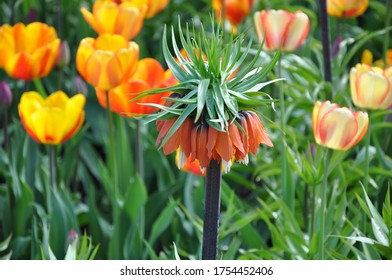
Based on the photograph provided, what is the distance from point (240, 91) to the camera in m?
1.11

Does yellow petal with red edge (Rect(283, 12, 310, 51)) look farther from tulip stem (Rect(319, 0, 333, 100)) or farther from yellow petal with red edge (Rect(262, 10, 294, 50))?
tulip stem (Rect(319, 0, 333, 100))

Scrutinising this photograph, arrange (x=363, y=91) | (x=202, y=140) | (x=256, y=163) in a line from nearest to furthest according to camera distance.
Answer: (x=202, y=140)
(x=363, y=91)
(x=256, y=163)

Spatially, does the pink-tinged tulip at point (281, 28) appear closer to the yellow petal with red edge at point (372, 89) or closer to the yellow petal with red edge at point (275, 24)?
the yellow petal with red edge at point (275, 24)

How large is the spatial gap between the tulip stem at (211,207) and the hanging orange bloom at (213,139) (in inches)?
1.0

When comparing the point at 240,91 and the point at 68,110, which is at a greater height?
the point at 240,91

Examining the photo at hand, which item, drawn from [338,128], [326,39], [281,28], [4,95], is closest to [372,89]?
[338,128]

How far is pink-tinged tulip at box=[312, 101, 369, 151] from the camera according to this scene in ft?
4.49

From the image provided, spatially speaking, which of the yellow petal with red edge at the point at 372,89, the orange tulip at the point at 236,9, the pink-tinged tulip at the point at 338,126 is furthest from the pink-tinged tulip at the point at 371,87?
the orange tulip at the point at 236,9

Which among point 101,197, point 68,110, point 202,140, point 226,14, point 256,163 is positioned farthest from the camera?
point 226,14

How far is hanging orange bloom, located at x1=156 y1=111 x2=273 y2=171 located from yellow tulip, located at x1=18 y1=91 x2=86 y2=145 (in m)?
0.67

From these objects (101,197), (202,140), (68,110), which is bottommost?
(101,197)

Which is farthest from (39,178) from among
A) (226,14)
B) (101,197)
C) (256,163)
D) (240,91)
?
(240,91)
